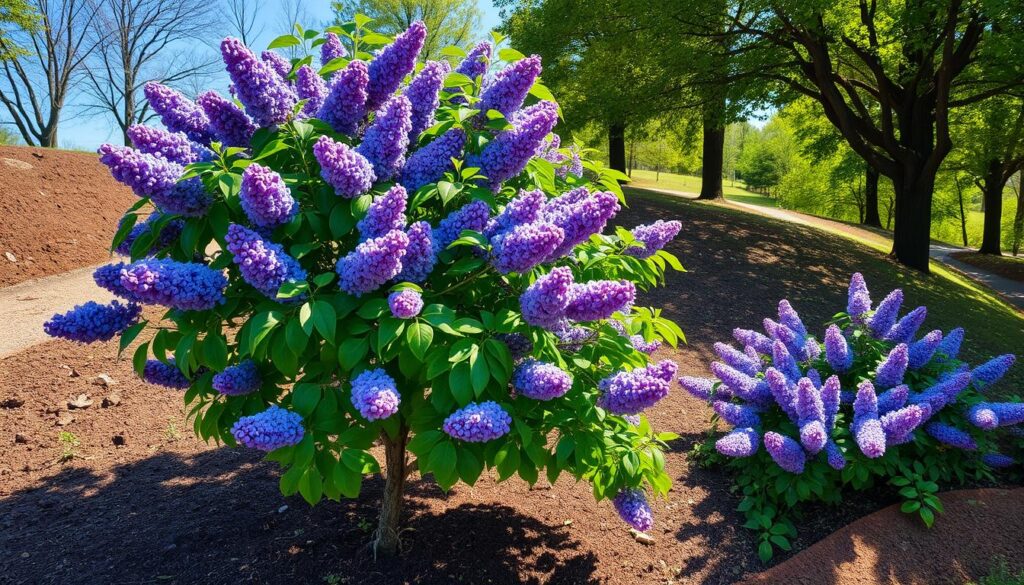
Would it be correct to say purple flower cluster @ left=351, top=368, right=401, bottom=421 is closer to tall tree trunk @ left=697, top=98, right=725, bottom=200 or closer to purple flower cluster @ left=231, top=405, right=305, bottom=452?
purple flower cluster @ left=231, top=405, right=305, bottom=452

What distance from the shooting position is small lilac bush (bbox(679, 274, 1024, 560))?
12.7ft

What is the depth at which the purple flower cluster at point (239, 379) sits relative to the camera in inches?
90.7

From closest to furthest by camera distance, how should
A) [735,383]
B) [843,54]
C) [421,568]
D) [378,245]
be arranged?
[378,245] → [421,568] → [735,383] → [843,54]

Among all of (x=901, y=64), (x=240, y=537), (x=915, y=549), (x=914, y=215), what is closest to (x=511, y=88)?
(x=240, y=537)

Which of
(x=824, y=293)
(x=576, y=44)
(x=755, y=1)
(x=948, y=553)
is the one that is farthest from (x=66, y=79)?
(x=948, y=553)

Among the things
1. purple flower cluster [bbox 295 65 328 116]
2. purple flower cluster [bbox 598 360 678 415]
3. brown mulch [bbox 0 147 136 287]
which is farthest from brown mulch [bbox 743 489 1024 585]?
brown mulch [bbox 0 147 136 287]

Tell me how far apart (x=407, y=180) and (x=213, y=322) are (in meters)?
0.98

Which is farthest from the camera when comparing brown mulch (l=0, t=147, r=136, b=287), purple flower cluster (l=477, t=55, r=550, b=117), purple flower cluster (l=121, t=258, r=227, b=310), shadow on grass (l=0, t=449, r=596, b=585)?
brown mulch (l=0, t=147, r=136, b=287)

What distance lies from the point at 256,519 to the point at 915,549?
14.0 ft

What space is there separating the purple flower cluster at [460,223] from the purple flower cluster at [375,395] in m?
0.55

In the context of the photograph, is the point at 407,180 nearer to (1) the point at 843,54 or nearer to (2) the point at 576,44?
(1) the point at 843,54

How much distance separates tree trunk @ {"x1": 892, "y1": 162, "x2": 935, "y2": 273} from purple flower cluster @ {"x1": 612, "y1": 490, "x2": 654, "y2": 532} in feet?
46.9

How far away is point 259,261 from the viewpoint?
199 cm

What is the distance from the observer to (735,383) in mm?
4371
